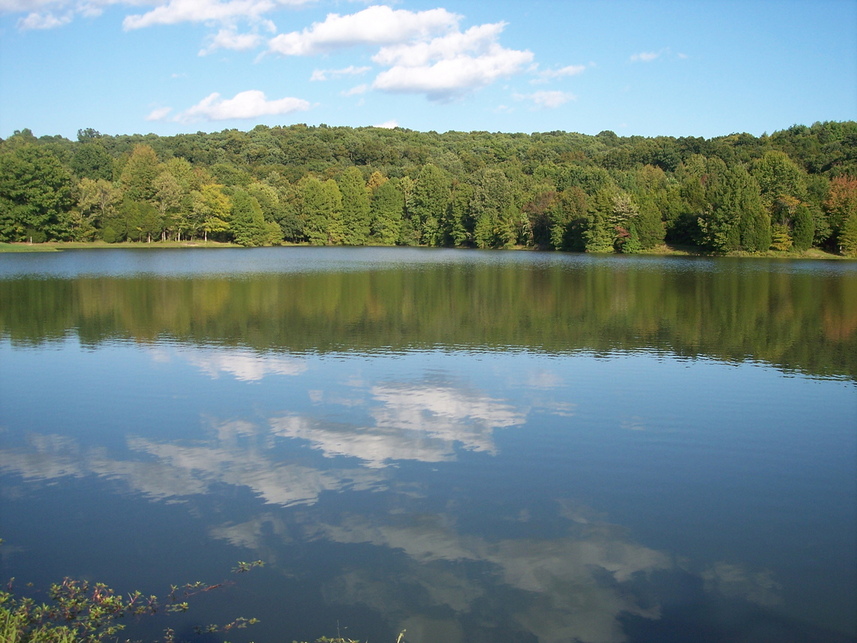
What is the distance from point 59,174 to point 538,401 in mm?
67161

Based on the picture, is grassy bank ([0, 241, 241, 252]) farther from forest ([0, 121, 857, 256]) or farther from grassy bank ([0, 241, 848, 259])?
forest ([0, 121, 857, 256])

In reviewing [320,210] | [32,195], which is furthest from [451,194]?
[32,195]

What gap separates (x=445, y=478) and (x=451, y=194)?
7837 cm

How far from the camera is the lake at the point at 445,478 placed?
5797 mm

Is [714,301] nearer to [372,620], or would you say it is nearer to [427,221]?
[372,620]

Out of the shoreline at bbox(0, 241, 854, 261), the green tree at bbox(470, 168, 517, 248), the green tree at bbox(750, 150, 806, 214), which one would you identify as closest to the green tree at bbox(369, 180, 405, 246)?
the green tree at bbox(470, 168, 517, 248)

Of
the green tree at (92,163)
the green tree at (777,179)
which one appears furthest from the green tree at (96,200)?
the green tree at (777,179)

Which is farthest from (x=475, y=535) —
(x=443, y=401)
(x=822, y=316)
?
(x=822, y=316)

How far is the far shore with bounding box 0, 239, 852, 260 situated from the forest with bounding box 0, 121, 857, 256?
0.61 meters

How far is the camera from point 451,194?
279 ft

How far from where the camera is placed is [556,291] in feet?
99.4

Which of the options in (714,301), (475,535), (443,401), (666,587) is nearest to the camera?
(666,587)

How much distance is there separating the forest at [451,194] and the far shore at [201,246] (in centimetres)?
61

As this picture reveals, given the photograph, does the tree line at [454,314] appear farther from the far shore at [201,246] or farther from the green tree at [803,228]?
the green tree at [803,228]
